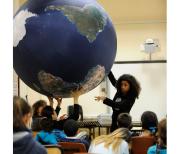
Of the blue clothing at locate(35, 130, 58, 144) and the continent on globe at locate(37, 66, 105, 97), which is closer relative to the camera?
the continent on globe at locate(37, 66, 105, 97)

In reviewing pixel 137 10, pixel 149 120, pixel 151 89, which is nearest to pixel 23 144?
pixel 149 120

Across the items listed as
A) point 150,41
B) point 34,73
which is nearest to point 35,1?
point 34,73

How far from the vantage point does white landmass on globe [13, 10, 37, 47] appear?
223 centimetres

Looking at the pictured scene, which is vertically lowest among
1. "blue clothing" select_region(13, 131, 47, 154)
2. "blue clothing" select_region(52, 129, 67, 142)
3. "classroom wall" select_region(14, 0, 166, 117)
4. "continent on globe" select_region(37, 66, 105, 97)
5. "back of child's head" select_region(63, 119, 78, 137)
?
"blue clothing" select_region(52, 129, 67, 142)

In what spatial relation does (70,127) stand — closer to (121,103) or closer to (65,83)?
(121,103)

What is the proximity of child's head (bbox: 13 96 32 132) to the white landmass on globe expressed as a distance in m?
0.66

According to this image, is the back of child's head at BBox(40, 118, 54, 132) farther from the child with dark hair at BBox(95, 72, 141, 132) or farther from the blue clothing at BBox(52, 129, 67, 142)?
the child with dark hair at BBox(95, 72, 141, 132)

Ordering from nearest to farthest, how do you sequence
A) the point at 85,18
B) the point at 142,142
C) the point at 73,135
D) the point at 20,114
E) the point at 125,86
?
the point at 20,114
the point at 85,18
the point at 142,142
the point at 73,135
the point at 125,86

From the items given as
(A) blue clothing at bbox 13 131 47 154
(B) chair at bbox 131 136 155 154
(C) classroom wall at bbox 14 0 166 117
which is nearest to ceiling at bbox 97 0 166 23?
(C) classroom wall at bbox 14 0 166 117

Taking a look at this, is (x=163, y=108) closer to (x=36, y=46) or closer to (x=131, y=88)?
(x=131, y=88)

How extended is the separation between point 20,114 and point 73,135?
6.76ft

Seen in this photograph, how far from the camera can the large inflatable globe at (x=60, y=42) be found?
217 centimetres

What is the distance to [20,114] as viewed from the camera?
1.65 meters
